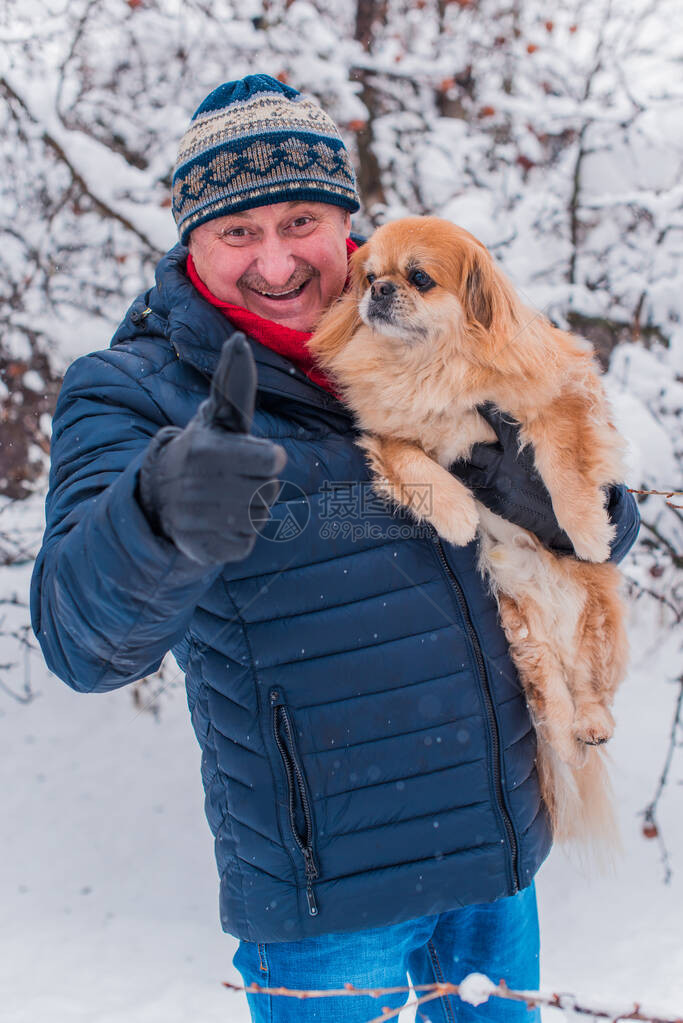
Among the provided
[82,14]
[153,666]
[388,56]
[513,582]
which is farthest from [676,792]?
[82,14]

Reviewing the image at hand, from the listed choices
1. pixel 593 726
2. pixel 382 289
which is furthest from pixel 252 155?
pixel 593 726

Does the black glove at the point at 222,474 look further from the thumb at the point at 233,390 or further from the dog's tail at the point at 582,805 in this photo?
the dog's tail at the point at 582,805

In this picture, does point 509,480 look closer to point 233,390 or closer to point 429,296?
point 429,296

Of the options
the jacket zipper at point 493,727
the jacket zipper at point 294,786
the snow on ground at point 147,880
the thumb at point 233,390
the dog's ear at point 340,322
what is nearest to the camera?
the thumb at point 233,390

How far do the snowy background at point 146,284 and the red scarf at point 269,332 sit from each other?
167cm

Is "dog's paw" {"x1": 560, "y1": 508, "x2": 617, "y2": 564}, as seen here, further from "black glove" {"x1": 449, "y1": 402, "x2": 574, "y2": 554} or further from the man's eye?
the man's eye

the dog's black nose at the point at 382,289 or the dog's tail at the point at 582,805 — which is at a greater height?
the dog's black nose at the point at 382,289

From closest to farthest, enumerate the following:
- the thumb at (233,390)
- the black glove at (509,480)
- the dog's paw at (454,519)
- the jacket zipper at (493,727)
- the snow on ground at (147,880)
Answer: the thumb at (233,390) → the jacket zipper at (493,727) → the dog's paw at (454,519) → the black glove at (509,480) → the snow on ground at (147,880)

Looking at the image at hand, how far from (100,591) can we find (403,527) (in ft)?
2.24

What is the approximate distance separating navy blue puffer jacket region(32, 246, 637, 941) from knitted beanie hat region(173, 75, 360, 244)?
27 cm

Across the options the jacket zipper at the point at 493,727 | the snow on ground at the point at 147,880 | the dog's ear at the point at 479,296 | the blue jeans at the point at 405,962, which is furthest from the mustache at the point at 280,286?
the snow on ground at the point at 147,880

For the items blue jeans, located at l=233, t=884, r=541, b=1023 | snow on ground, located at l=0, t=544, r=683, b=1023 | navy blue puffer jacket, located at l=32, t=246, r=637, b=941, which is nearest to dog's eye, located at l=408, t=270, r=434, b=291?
navy blue puffer jacket, located at l=32, t=246, r=637, b=941

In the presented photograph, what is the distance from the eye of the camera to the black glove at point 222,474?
3.04ft

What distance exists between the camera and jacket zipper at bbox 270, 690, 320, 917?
1335 millimetres
